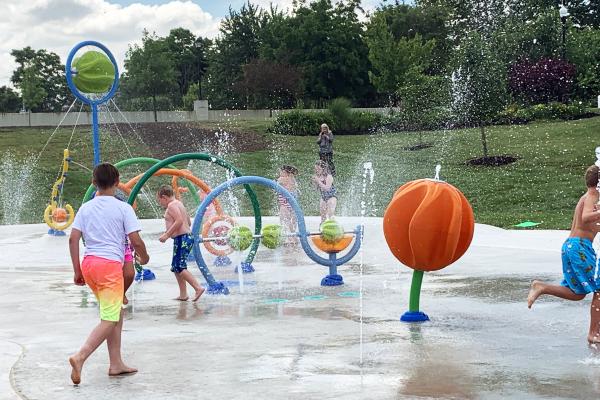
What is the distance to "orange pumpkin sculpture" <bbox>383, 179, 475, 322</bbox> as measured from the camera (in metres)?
8.88

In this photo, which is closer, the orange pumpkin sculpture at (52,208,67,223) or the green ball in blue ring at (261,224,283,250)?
the green ball in blue ring at (261,224,283,250)

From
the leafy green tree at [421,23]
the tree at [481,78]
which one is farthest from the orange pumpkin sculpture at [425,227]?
the leafy green tree at [421,23]

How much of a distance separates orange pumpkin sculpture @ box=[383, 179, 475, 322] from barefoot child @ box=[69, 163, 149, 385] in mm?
2935

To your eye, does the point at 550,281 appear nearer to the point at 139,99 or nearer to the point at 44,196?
the point at 44,196

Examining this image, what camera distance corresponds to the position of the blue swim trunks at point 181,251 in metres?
10.8

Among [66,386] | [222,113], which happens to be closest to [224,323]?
[66,386]

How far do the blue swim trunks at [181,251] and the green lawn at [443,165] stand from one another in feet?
33.6

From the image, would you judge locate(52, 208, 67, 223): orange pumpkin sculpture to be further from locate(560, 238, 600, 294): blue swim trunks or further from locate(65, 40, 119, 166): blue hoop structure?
locate(560, 238, 600, 294): blue swim trunks

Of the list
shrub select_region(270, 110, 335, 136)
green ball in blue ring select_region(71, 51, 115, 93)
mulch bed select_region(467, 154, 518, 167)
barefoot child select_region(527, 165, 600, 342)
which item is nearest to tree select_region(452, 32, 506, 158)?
mulch bed select_region(467, 154, 518, 167)

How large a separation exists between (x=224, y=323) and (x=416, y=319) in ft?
6.24

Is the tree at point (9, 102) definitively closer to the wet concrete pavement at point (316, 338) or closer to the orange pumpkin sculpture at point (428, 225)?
the wet concrete pavement at point (316, 338)

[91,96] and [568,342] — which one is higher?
[91,96]

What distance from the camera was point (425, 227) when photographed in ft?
29.1

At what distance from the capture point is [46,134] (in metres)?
45.6
